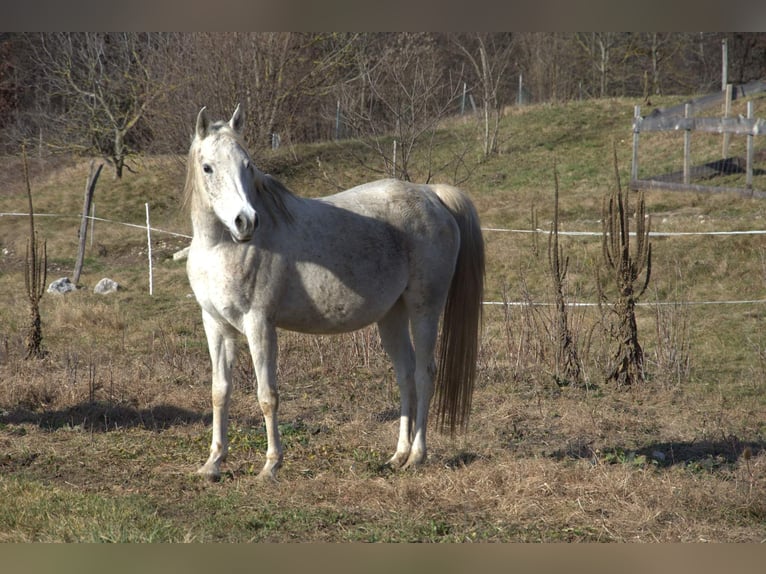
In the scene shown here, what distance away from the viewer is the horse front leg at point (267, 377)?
16.3ft

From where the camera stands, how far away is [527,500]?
4.64 metres

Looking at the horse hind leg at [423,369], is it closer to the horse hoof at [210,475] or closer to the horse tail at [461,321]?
the horse tail at [461,321]

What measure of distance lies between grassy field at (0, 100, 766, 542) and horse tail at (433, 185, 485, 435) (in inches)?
15.8

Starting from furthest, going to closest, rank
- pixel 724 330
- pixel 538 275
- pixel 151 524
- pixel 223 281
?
1. pixel 538 275
2. pixel 724 330
3. pixel 223 281
4. pixel 151 524

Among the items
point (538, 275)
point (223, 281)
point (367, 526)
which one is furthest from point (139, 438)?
point (538, 275)

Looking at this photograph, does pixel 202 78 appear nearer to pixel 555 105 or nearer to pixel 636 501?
pixel 636 501

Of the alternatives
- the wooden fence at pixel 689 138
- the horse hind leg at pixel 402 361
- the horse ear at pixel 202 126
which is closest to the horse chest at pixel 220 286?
the horse ear at pixel 202 126

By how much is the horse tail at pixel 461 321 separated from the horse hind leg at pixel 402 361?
19 cm

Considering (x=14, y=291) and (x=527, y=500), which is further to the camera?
(x=14, y=291)

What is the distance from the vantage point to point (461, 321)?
571cm

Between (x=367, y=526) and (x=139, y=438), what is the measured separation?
2.57 metres

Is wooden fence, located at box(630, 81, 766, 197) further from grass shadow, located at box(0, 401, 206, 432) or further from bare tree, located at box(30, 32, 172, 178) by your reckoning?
grass shadow, located at box(0, 401, 206, 432)

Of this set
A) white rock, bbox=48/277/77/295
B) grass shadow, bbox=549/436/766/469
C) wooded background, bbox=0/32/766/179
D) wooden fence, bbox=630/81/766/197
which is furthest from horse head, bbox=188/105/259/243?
wooden fence, bbox=630/81/766/197

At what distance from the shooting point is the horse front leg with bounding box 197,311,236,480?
5188 mm
